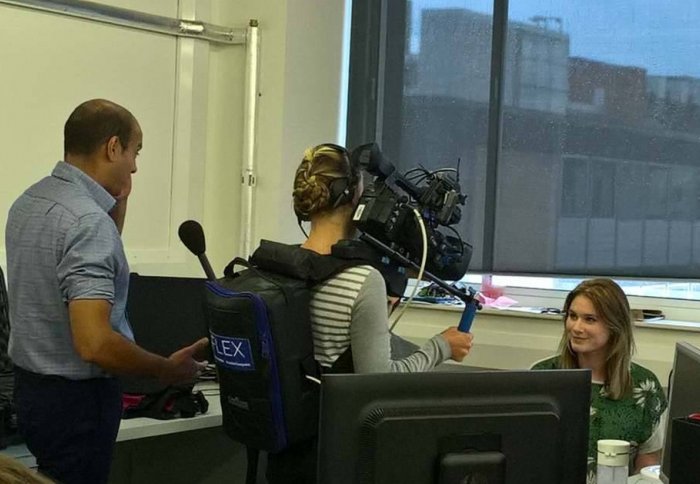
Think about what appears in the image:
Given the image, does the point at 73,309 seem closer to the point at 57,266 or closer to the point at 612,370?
the point at 57,266

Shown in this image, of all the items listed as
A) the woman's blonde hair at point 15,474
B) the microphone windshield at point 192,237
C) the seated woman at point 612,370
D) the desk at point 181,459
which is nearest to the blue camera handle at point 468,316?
the seated woman at point 612,370

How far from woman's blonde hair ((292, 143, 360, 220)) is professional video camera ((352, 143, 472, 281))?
67 millimetres

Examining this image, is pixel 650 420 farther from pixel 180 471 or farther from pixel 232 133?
pixel 232 133

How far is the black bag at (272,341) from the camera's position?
80.0 inches

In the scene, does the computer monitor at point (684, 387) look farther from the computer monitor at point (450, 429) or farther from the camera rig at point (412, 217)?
the camera rig at point (412, 217)

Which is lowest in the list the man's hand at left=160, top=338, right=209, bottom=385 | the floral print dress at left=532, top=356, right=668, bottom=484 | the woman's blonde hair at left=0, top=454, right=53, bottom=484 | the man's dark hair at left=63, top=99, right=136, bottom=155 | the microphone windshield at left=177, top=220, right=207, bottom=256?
the floral print dress at left=532, top=356, right=668, bottom=484

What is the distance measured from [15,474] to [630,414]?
1.81 meters

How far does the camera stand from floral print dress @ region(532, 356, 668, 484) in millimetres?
2367

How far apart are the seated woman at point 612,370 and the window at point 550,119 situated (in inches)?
27.2

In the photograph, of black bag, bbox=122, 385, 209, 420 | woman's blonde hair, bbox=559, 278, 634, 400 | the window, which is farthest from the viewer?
the window

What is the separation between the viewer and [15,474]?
35.3 inches

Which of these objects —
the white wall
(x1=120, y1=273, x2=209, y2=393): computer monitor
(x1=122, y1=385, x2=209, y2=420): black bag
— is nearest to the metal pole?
the white wall

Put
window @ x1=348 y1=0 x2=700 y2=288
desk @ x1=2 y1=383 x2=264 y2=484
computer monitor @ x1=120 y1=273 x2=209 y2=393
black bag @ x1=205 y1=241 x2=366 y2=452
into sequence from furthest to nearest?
desk @ x1=2 y1=383 x2=264 y2=484
window @ x1=348 y1=0 x2=700 y2=288
computer monitor @ x1=120 y1=273 x2=209 y2=393
black bag @ x1=205 y1=241 x2=366 y2=452

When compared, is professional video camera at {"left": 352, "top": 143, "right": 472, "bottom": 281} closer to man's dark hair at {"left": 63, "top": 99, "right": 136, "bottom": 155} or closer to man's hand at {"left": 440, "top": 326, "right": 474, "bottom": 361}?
man's hand at {"left": 440, "top": 326, "right": 474, "bottom": 361}
